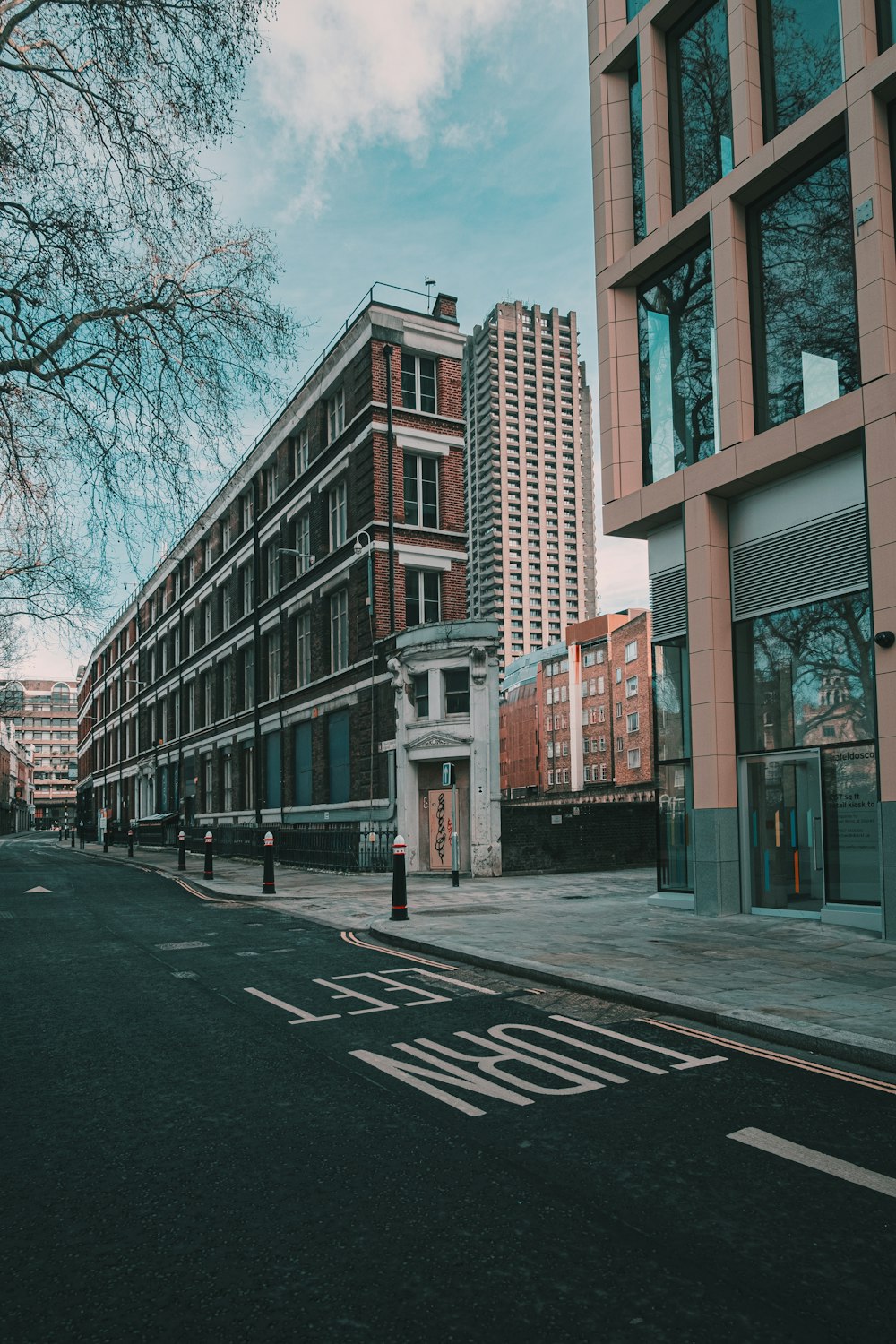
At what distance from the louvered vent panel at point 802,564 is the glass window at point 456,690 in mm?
11336

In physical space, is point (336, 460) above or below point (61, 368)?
above

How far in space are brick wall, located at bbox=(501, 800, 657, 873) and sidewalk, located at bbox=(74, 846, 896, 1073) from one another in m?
4.98

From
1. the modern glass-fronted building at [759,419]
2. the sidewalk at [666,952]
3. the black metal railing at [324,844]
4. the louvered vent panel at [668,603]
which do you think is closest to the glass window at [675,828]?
the modern glass-fronted building at [759,419]

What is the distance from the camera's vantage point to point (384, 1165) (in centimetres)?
441

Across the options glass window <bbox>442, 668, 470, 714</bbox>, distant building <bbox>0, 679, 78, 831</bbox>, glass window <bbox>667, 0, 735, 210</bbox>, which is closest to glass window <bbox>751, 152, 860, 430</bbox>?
glass window <bbox>667, 0, 735, 210</bbox>

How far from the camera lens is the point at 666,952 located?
10.5 meters

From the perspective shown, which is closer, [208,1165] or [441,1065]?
[208,1165]

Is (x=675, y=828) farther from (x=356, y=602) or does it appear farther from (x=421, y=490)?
(x=421, y=490)

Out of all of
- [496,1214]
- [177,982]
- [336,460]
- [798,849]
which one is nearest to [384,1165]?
[496,1214]

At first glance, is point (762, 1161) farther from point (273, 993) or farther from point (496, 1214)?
point (273, 993)

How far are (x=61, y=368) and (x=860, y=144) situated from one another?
10.7 metres

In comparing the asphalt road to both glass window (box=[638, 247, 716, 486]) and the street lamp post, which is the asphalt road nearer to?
glass window (box=[638, 247, 716, 486])

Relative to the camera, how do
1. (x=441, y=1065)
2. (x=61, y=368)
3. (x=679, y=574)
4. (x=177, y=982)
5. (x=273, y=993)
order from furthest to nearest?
(x=679, y=574), (x=61, y=368), (x=177, y=982), (x=273, y=993), (x=441, y=1065)

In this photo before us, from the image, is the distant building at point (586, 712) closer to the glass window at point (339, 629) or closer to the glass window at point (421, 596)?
the glass window at point (339, 629)
